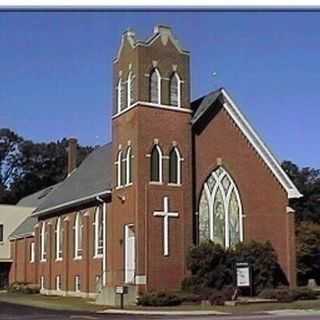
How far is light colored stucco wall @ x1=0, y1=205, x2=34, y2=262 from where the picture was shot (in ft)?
171

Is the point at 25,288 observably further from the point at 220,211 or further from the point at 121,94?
the point at 121,94

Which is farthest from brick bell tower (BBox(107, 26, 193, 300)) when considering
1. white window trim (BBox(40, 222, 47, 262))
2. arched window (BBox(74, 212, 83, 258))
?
white window trim (BBox(40, 222, 47, 262))

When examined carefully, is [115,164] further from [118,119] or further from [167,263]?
[167,263]

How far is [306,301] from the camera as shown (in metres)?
30.5

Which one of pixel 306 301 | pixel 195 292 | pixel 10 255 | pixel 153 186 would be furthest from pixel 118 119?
pixel 10 255

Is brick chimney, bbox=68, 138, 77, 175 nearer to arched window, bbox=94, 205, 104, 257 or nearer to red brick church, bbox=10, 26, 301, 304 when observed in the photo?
red brick church, bbox=10, 26, 301, 304

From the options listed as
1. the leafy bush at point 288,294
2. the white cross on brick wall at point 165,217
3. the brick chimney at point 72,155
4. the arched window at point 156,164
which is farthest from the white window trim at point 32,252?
the leafy bush at point 288,294

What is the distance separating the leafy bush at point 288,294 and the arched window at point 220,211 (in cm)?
407

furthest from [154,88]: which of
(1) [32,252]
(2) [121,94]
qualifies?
(1) [32,252]

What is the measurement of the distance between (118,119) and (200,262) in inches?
322

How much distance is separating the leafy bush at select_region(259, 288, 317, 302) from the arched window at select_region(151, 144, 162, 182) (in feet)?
23.3

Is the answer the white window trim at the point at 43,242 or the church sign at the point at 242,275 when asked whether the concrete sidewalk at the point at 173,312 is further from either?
the white window trim at the point at 43,242

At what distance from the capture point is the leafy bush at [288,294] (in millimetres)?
30844

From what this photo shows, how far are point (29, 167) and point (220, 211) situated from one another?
17393 mm
